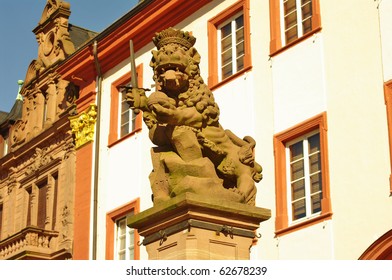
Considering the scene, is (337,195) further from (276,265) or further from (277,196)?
(276,265)

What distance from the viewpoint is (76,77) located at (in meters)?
27.9

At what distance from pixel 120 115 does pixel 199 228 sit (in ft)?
58.0

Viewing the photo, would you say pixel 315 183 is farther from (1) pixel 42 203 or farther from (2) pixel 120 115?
(1) pixel 42 203

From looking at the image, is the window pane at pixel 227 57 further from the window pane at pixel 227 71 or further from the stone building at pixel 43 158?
the stone building at pixel 43 158

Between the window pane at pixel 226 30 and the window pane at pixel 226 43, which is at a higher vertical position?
the window pane at pixel 226 30

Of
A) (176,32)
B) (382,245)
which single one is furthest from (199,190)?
(382,245)

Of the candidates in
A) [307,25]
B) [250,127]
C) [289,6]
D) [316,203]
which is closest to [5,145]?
[250,127]

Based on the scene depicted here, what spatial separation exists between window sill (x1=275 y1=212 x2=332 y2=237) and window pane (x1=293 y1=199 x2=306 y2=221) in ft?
1.09

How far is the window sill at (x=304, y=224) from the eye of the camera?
1705cm

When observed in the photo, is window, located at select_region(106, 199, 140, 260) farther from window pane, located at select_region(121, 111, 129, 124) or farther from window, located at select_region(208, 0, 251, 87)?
window, located at select_region(208, 0, 251, 87)

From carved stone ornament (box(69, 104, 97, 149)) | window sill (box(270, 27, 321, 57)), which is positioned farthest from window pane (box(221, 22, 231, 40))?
carved stone ornament (box(69, 104, 97, 149))

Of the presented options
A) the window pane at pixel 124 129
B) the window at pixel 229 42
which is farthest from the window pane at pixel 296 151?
the window pane at pixel 124 129

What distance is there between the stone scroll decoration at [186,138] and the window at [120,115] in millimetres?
15599

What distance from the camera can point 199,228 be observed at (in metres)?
8.29
